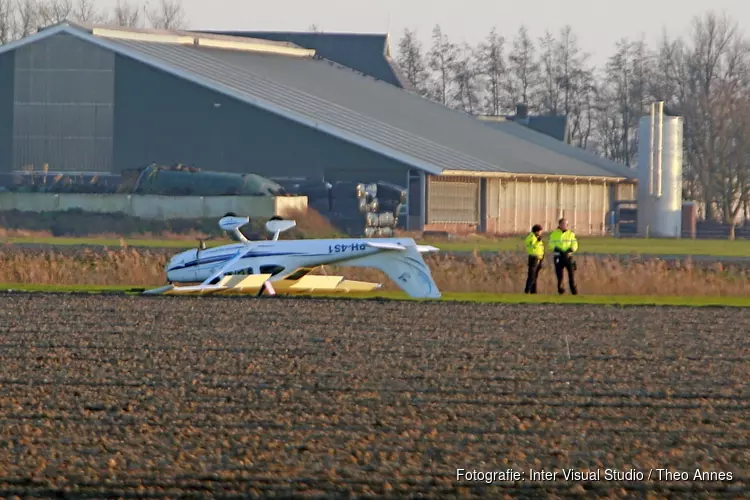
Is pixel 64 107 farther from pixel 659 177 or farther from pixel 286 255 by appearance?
pixel 286 255

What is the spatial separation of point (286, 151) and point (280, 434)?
45.8 meters

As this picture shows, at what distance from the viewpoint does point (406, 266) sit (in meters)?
28.2

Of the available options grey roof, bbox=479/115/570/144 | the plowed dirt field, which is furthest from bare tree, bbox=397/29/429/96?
the plowed dirt field

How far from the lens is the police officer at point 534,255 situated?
95.9 feet

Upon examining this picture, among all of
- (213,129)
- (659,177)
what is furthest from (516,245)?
(659,177)

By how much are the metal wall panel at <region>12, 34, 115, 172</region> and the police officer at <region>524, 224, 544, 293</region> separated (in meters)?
32.8

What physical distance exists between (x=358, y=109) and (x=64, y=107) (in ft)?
37.4

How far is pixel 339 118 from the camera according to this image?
5962cm

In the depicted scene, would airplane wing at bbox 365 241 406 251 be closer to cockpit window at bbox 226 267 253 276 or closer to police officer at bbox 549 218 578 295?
cockpit window at bbox 226 267 253 276

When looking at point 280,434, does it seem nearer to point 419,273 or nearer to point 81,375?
point 81,375

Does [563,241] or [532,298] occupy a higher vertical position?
[563,241]

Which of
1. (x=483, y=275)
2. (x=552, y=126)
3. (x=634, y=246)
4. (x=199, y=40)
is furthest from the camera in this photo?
(x=552, y=126)

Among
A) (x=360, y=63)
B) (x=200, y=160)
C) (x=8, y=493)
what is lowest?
(x=8, y=493)

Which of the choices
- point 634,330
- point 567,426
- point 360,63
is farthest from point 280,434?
point 360,63
